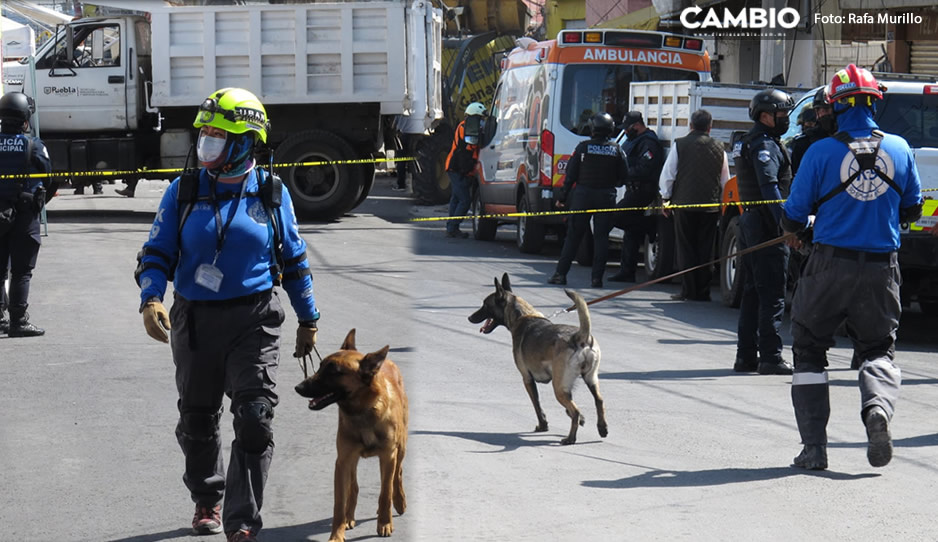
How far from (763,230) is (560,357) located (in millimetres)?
2632

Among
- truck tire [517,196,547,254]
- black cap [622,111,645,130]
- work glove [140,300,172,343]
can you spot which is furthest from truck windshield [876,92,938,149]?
work glove [140,300,172,343]

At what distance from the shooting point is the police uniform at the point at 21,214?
1022 cm

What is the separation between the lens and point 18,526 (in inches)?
213

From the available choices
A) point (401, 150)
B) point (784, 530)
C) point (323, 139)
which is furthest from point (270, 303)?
point (401, 150)

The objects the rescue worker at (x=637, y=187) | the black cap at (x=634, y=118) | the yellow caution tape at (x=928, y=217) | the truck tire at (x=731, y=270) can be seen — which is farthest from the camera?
the black cap at (x=634, y=118)

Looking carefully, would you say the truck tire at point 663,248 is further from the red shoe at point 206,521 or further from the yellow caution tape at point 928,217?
the red shoe at point 206,521

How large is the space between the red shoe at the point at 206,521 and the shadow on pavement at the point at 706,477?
5.52ft

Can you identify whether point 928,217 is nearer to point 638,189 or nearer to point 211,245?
point 638,189

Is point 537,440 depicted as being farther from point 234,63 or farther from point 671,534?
point 234,63

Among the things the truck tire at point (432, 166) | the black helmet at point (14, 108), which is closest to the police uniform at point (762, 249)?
the black helmet at point (14, 108)

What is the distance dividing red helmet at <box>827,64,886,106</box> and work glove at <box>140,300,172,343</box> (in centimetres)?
339

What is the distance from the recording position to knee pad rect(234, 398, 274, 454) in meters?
4.95

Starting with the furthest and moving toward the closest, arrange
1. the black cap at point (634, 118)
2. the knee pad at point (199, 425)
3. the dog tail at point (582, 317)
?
the black cap at point (634, 118) < the dog tail at point (582, 317) < the knee pad at point (199, 425)

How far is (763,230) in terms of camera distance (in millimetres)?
9102
